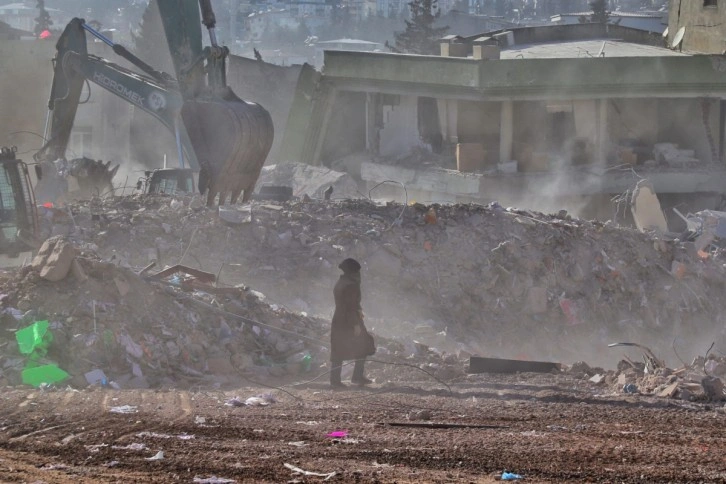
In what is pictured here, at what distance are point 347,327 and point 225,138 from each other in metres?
3.00

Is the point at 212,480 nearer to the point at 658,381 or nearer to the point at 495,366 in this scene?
the point at 495,366

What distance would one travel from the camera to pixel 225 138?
12414 mm

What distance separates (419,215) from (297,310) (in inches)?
131

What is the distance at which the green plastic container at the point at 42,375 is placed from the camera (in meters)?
10.1

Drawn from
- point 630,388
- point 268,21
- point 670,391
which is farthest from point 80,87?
point 268,21

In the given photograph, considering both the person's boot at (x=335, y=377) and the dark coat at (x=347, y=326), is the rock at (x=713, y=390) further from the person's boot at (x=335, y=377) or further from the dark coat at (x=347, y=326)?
the person's boot at (x=335, y=377)

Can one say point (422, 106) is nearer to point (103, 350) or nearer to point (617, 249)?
point (617, 249)

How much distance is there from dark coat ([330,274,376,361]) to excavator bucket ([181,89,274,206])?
2.62 meters

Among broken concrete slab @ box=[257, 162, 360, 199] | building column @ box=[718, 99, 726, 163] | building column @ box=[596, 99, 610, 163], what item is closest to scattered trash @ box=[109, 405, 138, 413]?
broken concrete slab @ box=[257, 162, 360, 199]

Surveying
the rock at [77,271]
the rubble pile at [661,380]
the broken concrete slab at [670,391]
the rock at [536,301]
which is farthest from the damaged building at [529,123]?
the rock at [77,271]

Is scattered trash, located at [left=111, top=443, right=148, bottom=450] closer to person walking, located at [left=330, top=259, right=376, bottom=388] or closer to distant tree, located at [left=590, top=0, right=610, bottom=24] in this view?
person walking, located at [left=330, top=259, right=376, bottom=388]

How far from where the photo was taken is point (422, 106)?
Result: 27.6 metres

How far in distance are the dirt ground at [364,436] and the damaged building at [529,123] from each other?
→ 14765 millimetres

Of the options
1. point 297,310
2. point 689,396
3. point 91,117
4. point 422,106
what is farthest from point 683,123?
point 91,117
